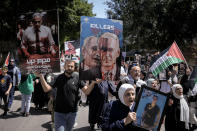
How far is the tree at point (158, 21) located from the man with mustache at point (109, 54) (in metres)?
20.9

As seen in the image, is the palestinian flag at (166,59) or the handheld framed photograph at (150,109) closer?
the handheld framed photograph at (150,109)

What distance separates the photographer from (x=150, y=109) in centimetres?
236

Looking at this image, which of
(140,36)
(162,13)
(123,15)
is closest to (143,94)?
(162,13)

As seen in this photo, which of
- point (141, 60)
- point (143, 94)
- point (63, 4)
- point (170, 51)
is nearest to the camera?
point (143, 94)

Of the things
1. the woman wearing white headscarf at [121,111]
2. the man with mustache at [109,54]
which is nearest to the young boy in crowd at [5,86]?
the man with mustache at [109,54]

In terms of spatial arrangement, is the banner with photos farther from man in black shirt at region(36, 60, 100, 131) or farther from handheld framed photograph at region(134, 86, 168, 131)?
handheld framed photograph at region(134, 86, 168, 131)

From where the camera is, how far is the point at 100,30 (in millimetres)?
3496

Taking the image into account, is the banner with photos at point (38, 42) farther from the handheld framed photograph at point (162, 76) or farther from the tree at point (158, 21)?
the tree at point (158, 21)

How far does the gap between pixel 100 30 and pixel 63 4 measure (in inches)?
718

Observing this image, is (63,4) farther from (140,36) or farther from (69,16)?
(140,36)

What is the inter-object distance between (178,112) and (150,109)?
5.30 feet

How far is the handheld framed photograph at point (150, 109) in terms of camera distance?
2.33 meters

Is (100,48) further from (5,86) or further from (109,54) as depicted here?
(5,86)

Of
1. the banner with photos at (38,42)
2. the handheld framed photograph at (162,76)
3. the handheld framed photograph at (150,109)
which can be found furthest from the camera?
the handheld framed photograph at (162,76)
